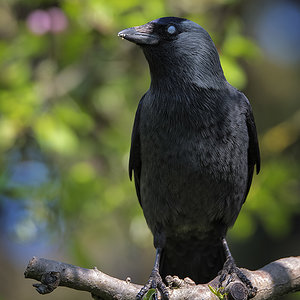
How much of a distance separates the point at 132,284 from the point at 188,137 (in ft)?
3.73

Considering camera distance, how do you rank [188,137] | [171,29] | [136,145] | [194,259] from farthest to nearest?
[194,259] < [136,145] < [171,29] < [188,137]

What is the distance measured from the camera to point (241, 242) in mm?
7660

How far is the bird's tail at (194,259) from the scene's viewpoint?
174 inches

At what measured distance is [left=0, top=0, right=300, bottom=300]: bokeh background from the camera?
4996 millimetres

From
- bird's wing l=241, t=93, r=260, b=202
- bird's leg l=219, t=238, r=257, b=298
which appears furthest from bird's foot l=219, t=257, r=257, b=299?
bird's wing l=241, t=93, r=260, b=202

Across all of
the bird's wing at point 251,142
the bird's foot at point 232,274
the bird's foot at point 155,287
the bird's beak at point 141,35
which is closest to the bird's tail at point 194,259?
the bird's foot at point 232,274

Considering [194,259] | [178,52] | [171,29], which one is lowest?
[194,259]

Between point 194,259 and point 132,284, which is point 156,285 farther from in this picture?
point 194,259

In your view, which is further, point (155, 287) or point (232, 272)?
point (232, 272)

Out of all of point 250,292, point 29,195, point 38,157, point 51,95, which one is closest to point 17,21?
point 51,95

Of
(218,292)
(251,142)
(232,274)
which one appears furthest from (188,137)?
(218,292)

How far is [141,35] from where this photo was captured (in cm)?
389

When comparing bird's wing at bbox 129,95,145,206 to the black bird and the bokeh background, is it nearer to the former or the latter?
the black bird

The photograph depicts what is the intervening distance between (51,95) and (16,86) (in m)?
0.51
